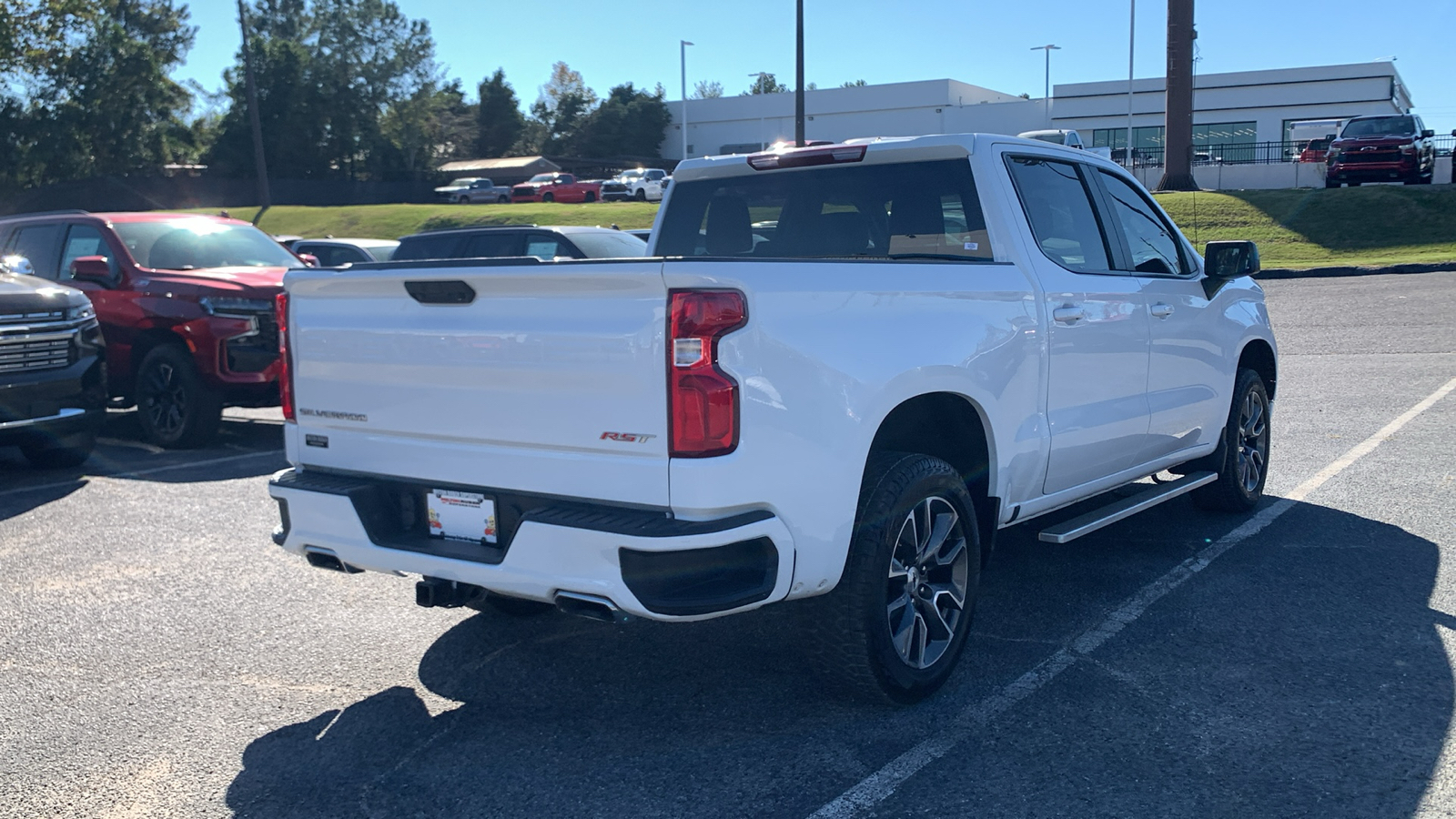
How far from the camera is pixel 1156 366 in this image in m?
5.65

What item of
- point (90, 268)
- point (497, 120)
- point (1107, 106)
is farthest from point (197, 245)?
point (497, 120)

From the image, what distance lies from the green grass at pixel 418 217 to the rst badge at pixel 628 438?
101ft

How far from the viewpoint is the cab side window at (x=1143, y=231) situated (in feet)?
19.0

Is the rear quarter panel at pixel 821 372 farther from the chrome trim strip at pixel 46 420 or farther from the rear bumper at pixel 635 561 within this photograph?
the chrome trim strip at pixel 46 420

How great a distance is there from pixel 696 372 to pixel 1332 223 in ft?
87.1

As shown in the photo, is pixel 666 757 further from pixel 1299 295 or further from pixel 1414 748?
pixel 1299 295

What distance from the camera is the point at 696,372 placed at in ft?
11.2


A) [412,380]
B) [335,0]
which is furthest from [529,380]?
[335,0]

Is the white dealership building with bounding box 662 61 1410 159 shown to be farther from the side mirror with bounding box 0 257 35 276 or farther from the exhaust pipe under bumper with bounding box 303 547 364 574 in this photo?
the exhaust pipe under bumper with bounding box 303 547 364 574

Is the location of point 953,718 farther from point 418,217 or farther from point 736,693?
point 418,217

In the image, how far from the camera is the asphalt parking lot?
3.51 metres

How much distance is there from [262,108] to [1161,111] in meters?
52.1

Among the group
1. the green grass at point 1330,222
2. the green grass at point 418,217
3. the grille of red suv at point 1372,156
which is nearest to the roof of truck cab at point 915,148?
the green grass at point 1330,222

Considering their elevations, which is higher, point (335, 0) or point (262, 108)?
point (335, 0)
